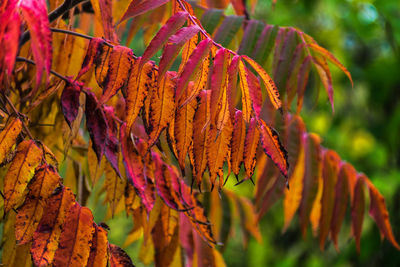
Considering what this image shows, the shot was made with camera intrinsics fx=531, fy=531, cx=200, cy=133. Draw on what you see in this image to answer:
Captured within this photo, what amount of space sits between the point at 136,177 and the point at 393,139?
134 inches

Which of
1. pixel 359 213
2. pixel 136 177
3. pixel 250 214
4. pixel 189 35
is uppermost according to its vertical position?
pixel 189 35

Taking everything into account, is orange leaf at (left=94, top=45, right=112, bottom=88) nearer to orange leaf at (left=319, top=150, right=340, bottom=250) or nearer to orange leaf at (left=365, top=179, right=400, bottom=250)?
orange leaf at (left=319, top=150, right=340, bottom=250)

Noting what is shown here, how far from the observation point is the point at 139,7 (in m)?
0.69

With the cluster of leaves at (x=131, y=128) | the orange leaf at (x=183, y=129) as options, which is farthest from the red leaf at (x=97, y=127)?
the orange leaf at (x=183, y=129)

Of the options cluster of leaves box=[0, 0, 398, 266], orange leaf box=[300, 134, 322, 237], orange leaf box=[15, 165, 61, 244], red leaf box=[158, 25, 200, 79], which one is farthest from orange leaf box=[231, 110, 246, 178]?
orange leaf box=[300, 134, 322, 237]

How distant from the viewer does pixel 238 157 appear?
652mm

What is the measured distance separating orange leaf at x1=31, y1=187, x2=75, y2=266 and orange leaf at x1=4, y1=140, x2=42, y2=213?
39 mm

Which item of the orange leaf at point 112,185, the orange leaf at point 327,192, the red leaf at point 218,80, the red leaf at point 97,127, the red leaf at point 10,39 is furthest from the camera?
the orange leaf at point 327,192

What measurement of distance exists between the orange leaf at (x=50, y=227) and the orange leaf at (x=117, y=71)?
0.46ft

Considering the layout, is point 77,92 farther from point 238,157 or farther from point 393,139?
point 393,139

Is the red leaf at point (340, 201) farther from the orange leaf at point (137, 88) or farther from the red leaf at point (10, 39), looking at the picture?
the red leaf at point (10, 39)

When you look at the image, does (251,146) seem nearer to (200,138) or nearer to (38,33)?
(200,138)

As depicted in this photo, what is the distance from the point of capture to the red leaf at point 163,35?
24.8 inches

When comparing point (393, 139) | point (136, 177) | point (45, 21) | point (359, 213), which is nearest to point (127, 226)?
point (393, 139)
